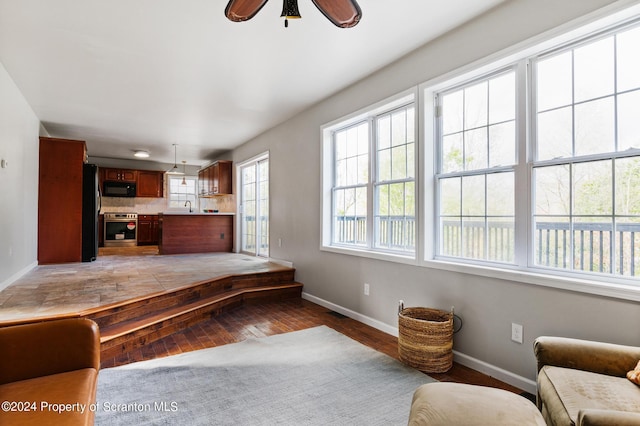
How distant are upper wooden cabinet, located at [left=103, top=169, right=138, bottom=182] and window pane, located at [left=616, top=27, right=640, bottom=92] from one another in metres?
10.2

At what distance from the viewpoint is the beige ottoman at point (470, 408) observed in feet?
4.19

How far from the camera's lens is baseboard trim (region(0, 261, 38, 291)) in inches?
141

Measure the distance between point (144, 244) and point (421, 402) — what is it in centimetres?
993

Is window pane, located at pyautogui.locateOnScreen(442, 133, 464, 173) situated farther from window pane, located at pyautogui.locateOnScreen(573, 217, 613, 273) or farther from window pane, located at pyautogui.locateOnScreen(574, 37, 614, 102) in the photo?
window pane, located at pyautogui.locateOnScreen(573, 217, 613, 273)

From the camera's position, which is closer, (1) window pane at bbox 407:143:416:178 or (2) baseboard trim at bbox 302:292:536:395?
(2) baseboard trim at bbox 302:292:536:395

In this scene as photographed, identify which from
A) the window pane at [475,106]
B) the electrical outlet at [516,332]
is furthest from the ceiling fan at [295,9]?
the electrical outlet at [516,332]

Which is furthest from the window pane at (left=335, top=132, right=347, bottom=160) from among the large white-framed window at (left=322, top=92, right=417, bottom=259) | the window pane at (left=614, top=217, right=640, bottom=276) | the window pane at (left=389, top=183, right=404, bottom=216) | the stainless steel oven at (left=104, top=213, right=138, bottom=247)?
the stainless steel oven at (left=104, top=213, right=138, bottom=247)

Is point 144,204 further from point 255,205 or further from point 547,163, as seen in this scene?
point 547,163

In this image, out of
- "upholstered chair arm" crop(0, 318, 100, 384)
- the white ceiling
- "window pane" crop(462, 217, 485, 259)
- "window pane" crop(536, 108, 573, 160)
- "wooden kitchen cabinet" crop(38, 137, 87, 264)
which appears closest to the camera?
"upholstered chair arm" crop(0, 318, 100, 384)

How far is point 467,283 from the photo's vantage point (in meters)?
2.69

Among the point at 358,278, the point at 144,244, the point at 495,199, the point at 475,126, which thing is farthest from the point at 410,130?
the point at 144,244

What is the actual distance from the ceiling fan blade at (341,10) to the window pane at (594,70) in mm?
1467

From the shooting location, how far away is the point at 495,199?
263cm

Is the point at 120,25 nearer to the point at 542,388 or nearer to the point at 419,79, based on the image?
the point at 419,79
